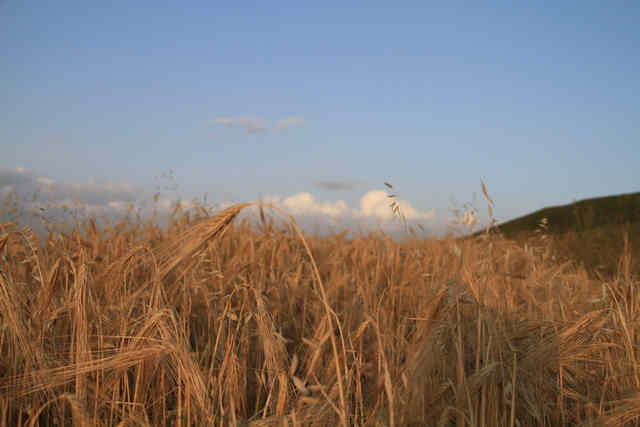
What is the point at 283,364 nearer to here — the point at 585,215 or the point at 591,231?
the point at 591,231

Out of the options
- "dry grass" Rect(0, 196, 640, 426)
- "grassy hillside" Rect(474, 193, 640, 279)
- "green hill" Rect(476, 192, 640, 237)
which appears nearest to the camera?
"dry grass" Rect(0, 196, 640, 426)

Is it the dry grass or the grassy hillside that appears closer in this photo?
the dry grass

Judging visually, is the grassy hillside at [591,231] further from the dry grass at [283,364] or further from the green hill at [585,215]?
the dry grass at [283,364]

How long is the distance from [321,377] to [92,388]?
0.82 meters

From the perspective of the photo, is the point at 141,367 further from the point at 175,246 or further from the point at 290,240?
the point at 290,240

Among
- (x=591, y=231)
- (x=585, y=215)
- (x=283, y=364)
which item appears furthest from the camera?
(x=585, y=215)

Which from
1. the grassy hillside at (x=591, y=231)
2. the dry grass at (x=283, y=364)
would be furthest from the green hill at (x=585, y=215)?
the dry grass at (x=283, y=364)

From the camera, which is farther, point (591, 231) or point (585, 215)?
point (585, 215)

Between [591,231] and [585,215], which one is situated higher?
[585,215]

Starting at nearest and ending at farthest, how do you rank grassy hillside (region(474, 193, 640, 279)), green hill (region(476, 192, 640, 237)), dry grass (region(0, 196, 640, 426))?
1. dry grass (region(0, 196, 640, 426))
2. grassy hillside (region(474, 193, 640, 279))
3. green hill (region(476, 192, 640, 237))

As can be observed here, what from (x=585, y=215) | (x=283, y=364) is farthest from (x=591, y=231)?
(x=283, y=364)

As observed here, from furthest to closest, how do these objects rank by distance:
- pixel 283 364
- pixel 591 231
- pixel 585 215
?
pixel 585 215
pixel 591 231
pixel 283 364

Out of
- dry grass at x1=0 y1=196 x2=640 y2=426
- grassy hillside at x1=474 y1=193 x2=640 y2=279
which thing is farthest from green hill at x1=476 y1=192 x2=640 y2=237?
dry grass at x1=0 y1=196 x2=640 y2=426

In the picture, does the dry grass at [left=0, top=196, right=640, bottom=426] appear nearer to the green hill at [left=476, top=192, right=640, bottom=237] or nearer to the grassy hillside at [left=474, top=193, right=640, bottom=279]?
the grassy hillside at [left=474, top=193, right=640, bottom=279]
